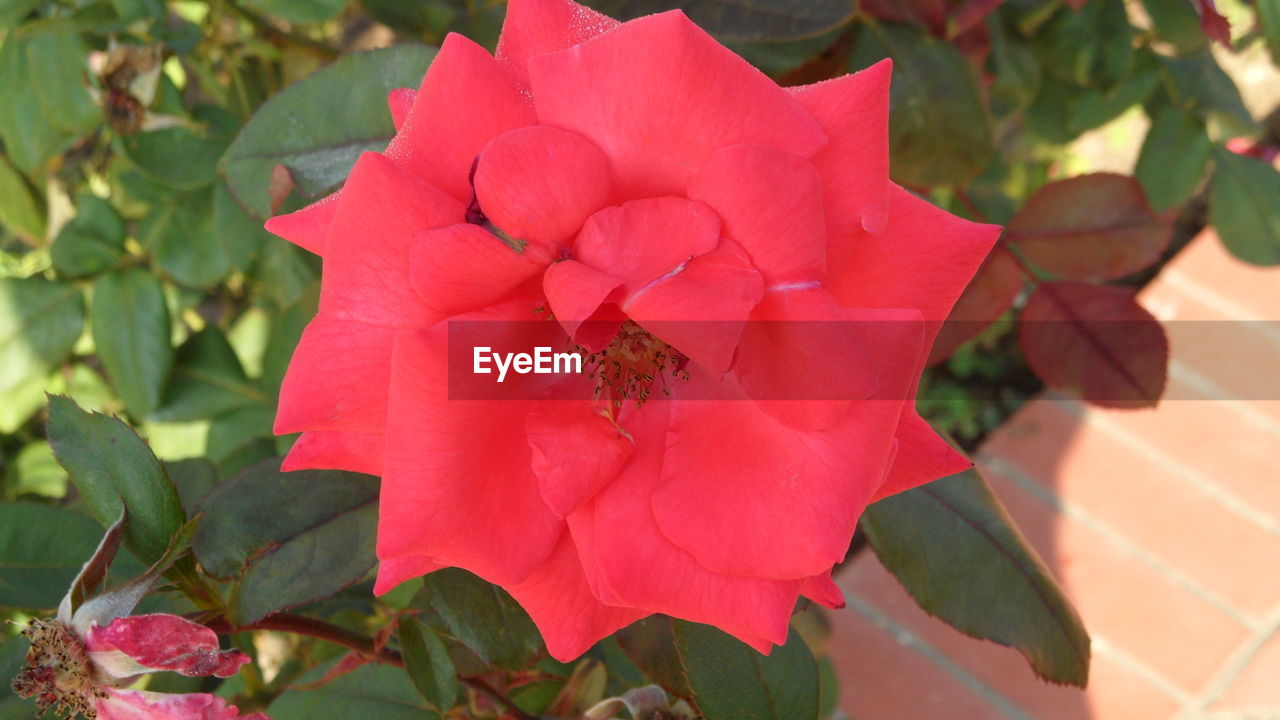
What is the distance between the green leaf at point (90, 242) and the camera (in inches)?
41.4

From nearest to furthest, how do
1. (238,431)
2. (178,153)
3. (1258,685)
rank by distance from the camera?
(178,153)
(238,431)
(1258,685)

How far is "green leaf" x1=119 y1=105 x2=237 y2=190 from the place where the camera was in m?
0.97

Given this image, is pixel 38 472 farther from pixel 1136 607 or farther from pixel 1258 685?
pixel 1258 685

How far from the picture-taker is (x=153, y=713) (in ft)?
1.76

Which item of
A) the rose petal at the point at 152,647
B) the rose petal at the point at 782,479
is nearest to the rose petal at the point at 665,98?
the rose petal at the point at 782,479

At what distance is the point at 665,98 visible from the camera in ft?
1.60

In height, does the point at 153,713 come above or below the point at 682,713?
above

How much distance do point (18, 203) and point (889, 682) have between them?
1.35 meters

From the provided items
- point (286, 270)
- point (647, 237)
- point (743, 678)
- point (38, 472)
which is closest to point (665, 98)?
point (647, 237)

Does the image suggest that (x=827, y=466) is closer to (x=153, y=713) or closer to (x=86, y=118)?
(x=153, y=713)

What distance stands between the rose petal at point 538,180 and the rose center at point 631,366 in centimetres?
13

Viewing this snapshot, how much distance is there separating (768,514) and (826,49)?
0.56 m

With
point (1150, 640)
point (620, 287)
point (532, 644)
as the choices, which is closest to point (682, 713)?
point (532, 644)

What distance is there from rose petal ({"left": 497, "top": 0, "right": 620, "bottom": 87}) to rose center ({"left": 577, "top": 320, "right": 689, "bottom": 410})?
0.17 metres
